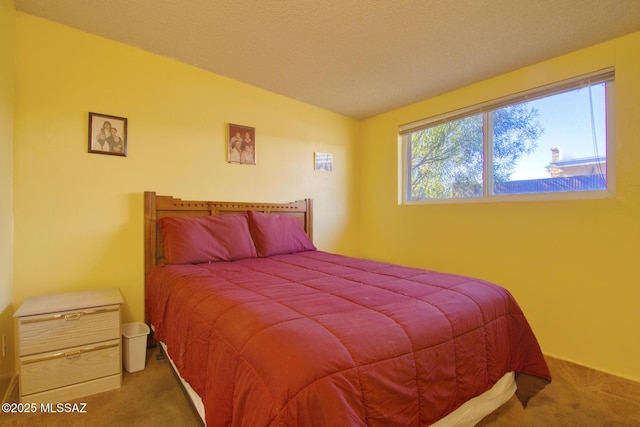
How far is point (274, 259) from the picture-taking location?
235 cm

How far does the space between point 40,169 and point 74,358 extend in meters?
1.21

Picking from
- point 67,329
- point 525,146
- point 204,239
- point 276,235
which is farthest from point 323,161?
point 67,329

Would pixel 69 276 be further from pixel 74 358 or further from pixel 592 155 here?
pixel 592 155

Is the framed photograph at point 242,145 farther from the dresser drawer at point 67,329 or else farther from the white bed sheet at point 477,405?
the white bed sheet at point 477,405

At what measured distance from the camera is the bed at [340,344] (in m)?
0.79

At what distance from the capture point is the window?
2074mm

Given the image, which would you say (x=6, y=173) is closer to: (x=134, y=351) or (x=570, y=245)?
(x=134, y=351)

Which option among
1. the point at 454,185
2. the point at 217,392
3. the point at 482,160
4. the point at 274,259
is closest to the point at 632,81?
the point at 482,160

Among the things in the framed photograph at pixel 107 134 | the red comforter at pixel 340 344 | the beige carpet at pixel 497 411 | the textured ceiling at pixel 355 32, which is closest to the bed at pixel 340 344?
the red comforter at pixel 340 344

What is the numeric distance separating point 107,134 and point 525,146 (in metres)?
3.22

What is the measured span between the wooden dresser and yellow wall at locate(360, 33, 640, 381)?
266 cm

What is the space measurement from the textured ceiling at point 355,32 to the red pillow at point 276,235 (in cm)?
128

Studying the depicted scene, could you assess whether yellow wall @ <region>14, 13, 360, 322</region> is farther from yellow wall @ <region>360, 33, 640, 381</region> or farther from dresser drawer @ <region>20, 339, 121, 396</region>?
yellow wall @ <region>360, 33, 640, 381</region>

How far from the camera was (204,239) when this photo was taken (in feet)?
7.16
